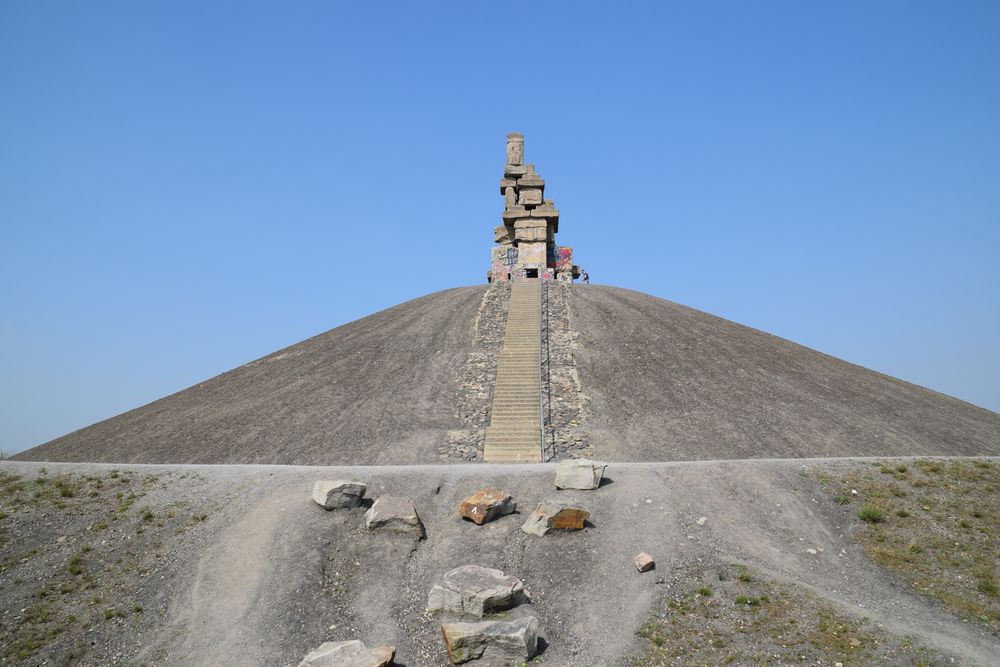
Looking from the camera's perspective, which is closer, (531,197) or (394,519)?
(394,519)

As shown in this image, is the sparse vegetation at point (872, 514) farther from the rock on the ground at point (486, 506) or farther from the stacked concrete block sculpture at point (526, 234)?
the stacked concrete block sculpture at point (526, 234)

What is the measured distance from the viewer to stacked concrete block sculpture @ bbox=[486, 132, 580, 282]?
1845 inches

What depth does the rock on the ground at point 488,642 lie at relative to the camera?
12.4 metres

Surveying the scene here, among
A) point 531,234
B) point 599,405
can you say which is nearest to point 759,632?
point 599,405

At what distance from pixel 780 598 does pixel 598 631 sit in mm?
4017

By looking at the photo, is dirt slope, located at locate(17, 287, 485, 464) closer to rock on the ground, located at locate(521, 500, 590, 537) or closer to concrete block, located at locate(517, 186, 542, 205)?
rock on the ground, located at locate(521, 500, 590, 537)

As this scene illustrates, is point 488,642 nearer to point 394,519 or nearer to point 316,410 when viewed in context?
point 394,519

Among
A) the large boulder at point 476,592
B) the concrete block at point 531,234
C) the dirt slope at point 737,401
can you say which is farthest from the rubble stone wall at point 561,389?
the large boulder at point 476,592

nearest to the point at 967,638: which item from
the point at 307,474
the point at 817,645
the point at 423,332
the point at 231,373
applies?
the point at 817,645

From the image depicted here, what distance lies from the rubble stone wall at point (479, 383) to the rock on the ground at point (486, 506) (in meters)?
7.18

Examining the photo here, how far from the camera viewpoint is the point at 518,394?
28.8m

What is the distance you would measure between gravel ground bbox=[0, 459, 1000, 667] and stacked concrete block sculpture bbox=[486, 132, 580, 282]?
29249 mm

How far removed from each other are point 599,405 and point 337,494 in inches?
553

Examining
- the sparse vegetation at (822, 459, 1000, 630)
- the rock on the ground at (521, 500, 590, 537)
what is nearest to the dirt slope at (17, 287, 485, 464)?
the rock on the ground at (521, 500, 590, 537)
